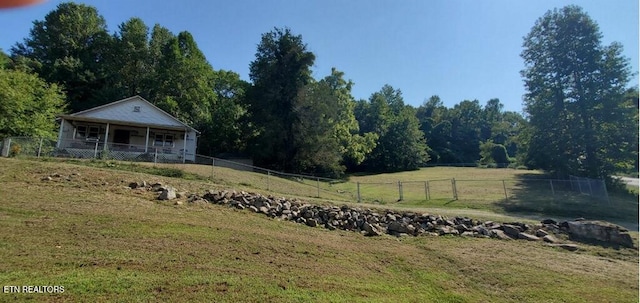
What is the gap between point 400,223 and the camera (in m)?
10.0

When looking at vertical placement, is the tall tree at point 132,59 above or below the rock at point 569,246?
above

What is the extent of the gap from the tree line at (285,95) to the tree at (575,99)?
8 cm

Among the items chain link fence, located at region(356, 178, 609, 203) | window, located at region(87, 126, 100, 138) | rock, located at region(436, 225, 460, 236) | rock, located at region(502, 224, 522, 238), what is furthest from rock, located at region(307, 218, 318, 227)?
window, located at region(87, 126, 100, 138)

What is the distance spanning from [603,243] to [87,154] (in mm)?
23645

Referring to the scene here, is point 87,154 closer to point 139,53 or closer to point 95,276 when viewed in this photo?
point 95,276

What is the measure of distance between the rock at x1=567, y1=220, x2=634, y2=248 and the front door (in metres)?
28.5

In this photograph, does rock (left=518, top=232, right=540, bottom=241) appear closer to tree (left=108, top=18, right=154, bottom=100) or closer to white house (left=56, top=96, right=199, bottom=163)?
white house (left=56, top=96, right=199, bottom=163)

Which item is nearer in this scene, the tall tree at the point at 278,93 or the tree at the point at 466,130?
the tall tree at the point at 278,93

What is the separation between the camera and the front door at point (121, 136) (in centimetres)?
2550

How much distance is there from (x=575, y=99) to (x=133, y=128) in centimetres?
3725

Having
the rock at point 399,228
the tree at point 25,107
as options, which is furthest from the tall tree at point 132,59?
the rock at point 399,228

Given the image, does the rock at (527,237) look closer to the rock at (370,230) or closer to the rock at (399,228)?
the rock at (399,228)

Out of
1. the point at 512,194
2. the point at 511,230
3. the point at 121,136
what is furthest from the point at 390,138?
the point at 511,230

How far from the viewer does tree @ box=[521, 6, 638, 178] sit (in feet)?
81.5
